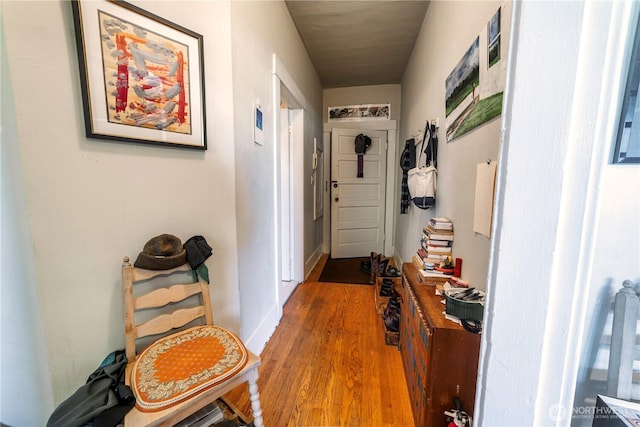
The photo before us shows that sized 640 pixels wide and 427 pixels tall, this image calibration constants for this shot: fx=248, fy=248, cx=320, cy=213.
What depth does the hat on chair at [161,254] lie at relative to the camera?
0.97 metres

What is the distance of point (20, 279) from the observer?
2.60 feet

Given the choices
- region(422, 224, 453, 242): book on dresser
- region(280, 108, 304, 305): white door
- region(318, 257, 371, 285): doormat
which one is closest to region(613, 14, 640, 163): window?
region(422, 224, 453, 242): book on dresser

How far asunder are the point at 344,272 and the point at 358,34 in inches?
102

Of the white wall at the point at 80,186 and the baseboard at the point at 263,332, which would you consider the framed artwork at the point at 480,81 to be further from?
the baseboard at the point at 263,332

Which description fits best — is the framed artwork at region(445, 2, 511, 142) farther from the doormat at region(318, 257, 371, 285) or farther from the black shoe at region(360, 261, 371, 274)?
the black shoe at region(360, 261, 371, 274)

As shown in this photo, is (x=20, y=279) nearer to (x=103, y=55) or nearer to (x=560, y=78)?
(x=103, y=55)

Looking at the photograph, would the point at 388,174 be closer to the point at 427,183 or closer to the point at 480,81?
the point at 427,183

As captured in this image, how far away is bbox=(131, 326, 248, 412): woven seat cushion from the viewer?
30.8 inches

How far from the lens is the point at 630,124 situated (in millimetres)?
593

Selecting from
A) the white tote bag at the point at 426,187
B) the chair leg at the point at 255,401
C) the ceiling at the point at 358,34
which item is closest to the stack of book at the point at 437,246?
the white tote bag at the point at 426,187

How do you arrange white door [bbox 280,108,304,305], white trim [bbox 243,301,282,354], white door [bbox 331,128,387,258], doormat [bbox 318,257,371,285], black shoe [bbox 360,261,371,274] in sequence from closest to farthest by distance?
white trim [bbox 243,301,282,354]
white door [bbox 280,108,304,305]
doormat [bbox 318,257,371,285]
black shoe [bbox 360,261,371,274]
white door [bbox 331,128,387,258]

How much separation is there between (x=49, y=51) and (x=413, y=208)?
252cm

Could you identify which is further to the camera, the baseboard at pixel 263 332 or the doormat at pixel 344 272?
the doormat at pixel 344 272

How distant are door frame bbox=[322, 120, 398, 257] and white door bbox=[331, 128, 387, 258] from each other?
7cm
